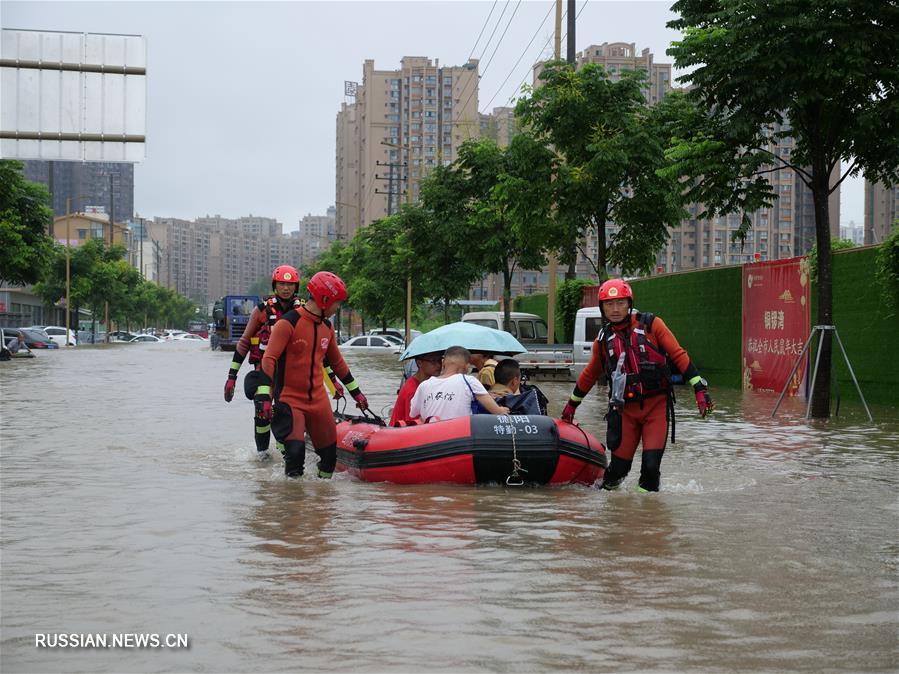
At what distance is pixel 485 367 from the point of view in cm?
1255

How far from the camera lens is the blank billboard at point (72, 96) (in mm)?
16109

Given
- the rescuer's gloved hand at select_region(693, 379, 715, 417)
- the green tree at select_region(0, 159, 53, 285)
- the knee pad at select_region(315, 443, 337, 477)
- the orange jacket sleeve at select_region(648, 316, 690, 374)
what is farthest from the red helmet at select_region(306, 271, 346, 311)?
the green tree at select_region(0, 159, 53, 285)

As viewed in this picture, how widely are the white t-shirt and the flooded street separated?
0.78m

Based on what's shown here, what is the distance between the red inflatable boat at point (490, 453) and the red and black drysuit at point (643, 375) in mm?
724

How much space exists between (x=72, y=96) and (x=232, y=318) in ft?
172

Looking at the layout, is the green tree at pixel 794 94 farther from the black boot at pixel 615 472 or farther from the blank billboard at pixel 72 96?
the black boot at pixel 615 472

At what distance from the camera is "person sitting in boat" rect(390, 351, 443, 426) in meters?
11.8

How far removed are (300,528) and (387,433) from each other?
8.36 ft

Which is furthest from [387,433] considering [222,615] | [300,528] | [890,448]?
[890,448]

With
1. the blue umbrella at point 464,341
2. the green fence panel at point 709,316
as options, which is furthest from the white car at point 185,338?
the blue umbrella at point 464,341

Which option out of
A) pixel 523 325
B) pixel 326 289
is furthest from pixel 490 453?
pixel 523 325

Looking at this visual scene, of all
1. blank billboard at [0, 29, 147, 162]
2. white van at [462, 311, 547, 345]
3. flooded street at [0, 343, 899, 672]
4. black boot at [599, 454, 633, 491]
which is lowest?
flooded street at [0, 343, 899, 672]

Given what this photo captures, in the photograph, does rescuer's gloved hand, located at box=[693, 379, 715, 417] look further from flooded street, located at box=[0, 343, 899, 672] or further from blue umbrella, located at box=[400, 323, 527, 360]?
blue umbrella, located at box=[400, 323, 527, 360]

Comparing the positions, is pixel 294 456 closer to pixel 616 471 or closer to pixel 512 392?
pixel 512 392
